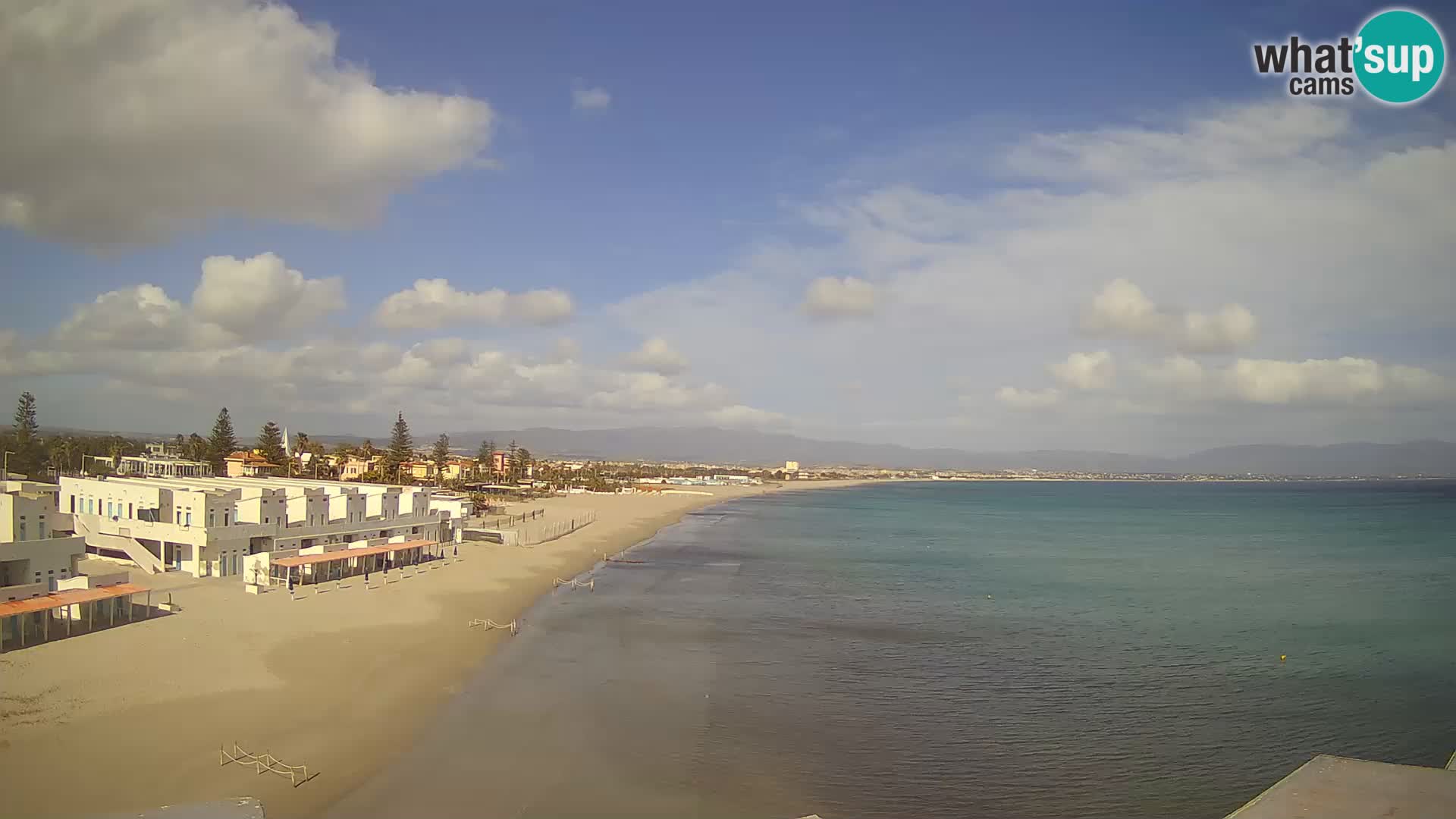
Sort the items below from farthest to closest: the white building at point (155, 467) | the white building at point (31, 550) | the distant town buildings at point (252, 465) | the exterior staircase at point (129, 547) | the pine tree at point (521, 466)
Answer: the pine tree at point (521, 466)
the distant town buildings at point (252, 465)
the white building at point (155, 467)
the exterior staircase at point (129, 547)
the white building at point (31, 550)

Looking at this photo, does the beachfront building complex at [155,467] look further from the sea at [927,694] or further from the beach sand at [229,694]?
the sea at [927,694]

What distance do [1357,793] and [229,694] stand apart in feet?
A: 76.3

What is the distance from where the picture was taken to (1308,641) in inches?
1307

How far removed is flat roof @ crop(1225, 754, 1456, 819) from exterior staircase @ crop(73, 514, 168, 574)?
37.7 m

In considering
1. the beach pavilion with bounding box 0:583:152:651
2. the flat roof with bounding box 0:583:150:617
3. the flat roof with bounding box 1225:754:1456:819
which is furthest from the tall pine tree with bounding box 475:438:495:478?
the flat roof with bounding box 1225:754:1456:819

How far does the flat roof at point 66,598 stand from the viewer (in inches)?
868

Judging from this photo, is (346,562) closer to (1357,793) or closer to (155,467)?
(155,467)

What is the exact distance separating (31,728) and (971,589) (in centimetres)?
3906

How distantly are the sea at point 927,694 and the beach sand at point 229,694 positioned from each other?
4.41 feet

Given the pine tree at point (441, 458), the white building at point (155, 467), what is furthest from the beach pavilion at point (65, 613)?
the pine tree at point (441, 458)

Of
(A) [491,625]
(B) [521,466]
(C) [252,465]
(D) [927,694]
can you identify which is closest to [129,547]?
(A) [491,625]

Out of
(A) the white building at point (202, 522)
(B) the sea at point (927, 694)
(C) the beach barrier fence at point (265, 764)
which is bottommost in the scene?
(B) the sea at point (927, 694)

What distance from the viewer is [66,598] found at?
2341 cm

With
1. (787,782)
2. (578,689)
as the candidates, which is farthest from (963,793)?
(578,689)
